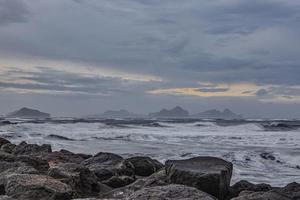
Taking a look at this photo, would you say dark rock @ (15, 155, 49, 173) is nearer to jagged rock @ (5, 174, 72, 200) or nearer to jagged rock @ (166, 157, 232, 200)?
jagged rock @ (5, 174, 72, 200)

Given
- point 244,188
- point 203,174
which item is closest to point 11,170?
point 203,174

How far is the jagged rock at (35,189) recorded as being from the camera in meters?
5.61

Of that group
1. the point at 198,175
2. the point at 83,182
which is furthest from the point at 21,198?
the point at 198,175

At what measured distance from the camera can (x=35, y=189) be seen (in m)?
5.67

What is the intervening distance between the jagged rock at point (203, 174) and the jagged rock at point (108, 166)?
1.30m

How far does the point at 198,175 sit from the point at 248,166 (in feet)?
28.3

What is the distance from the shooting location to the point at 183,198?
5.07m

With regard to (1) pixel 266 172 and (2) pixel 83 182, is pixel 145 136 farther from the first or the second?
(2) pixel 83 182

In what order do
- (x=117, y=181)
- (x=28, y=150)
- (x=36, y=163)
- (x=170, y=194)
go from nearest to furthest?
(x=170, y=194)
(x=117, y=181)
(x=36, y=163)
(x=28, y=150)

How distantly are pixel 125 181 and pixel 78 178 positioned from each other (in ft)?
4.11

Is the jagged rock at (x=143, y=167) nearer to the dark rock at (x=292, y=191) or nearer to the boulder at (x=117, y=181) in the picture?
the boulder at (x=117, y=181)

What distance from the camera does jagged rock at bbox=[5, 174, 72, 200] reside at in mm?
5613

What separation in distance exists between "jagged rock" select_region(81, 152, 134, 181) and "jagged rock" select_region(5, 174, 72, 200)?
7.57ft

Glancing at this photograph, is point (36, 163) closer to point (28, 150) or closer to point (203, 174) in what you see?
point (203, 174)
